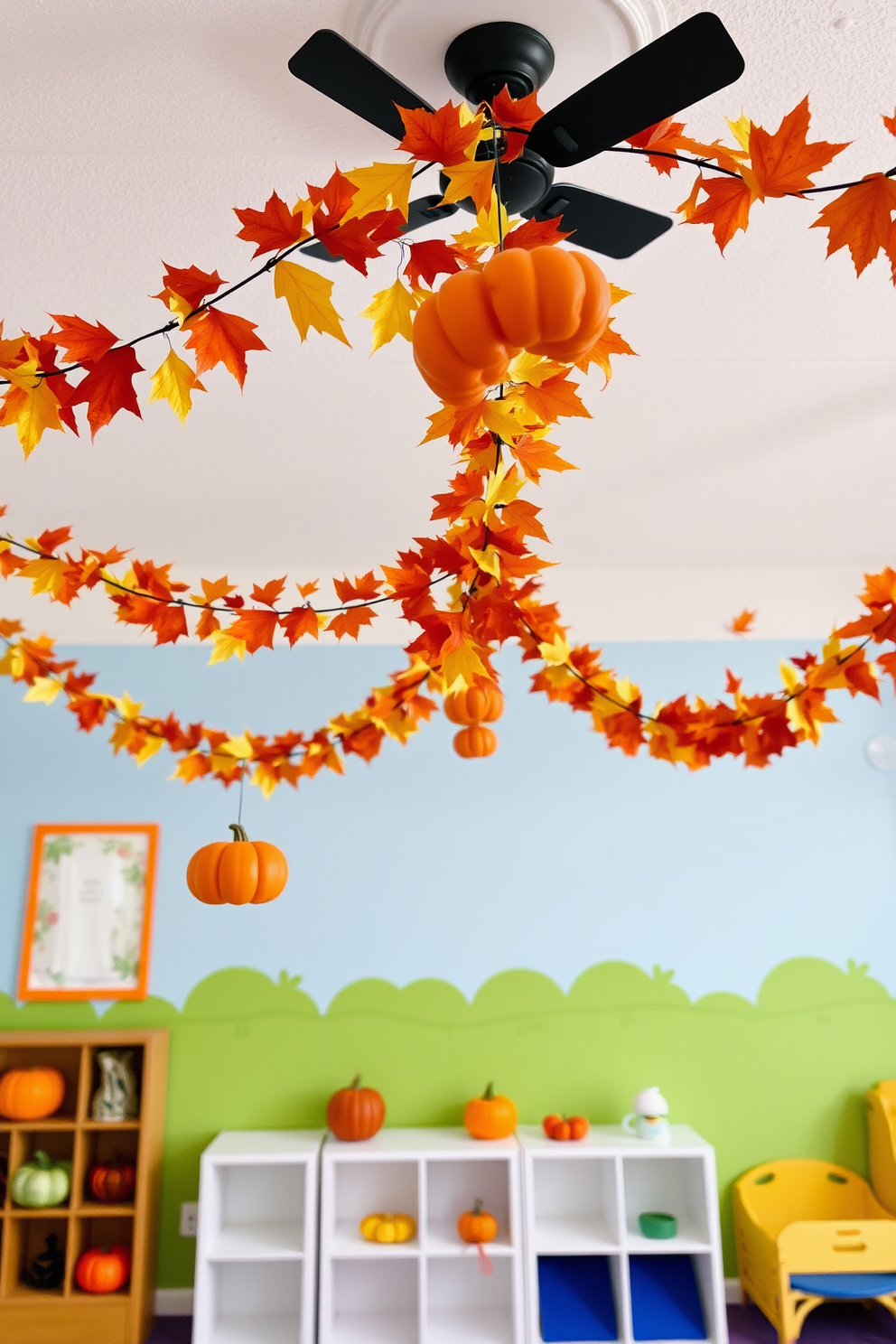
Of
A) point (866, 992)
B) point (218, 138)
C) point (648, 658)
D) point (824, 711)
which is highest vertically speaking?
point (218, 138)

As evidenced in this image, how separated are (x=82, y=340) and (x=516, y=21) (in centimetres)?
79

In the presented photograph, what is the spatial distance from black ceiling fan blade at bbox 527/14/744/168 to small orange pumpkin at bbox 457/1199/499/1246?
313 centimetres

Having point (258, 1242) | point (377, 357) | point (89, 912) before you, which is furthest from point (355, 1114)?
point (377, 357)

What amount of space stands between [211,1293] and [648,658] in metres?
2.72

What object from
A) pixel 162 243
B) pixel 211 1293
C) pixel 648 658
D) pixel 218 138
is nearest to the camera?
pixel 218 138

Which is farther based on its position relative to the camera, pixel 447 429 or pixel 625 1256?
pixel 625 1256

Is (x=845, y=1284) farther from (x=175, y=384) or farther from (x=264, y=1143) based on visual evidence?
(x=175, y=384)

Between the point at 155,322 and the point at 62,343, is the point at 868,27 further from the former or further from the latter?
the point at 155,322

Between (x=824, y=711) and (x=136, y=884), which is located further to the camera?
(x=136, y=884)

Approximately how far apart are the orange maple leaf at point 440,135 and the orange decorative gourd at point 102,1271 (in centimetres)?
344

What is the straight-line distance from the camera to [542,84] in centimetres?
141

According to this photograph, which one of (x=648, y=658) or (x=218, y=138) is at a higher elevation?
(x=218, y=138)

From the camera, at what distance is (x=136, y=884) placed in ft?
11.9

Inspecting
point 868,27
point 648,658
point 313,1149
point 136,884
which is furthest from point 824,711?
point 136,884
